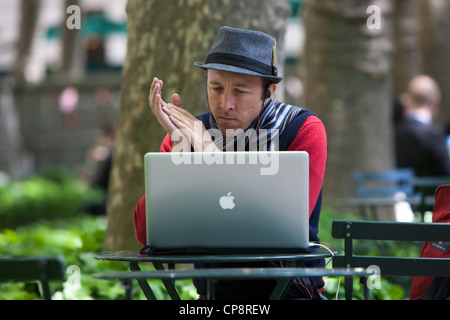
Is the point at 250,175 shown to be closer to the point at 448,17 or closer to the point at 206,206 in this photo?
the point at 206,206

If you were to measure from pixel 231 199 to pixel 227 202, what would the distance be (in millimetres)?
17

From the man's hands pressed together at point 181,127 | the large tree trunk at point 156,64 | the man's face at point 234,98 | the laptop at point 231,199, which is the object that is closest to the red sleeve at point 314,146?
the man's face at point 234,98

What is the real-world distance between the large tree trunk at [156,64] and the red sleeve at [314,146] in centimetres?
155

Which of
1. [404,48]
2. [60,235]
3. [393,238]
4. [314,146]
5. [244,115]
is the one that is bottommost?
[60,235]

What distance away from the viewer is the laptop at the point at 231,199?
2.86 metres

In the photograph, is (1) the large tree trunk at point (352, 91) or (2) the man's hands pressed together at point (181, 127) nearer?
(2) the man's hands pressed together at point (181, 127)

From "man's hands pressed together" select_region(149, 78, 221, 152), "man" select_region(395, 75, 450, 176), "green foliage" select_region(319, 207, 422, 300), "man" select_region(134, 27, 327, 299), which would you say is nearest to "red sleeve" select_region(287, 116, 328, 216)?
"man" select_region(134, 27, 327, 299)

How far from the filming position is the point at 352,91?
8.90 meters

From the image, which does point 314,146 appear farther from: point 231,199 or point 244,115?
point 231,199

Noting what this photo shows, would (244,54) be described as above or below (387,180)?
above

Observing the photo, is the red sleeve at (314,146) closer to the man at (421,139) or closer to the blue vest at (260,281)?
the blue vest at (260,281)

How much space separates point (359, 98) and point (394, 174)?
1.96 meters

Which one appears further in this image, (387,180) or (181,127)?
(387,180)

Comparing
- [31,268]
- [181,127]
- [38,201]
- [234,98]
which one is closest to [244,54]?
[234,98]
